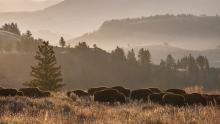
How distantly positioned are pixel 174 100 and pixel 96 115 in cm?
896

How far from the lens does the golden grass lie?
1563cm

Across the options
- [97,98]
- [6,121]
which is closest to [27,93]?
[97,98]

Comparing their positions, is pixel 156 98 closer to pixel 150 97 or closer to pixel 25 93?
pixel 150 97

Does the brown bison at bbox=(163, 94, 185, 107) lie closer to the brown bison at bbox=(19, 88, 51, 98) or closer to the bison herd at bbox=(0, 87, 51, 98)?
the bison herd at bbox=(0, 87, 51, 98)

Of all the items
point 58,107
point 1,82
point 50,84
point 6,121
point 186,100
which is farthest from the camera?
point 1,82

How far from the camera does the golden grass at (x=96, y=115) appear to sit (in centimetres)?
1563

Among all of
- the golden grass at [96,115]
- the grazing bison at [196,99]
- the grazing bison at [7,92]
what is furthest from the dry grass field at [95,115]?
the grazing bison at [7,92]

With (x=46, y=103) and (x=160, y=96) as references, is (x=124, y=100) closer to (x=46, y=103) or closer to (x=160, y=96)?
(x=160, y=96)

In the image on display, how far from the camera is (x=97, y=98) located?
94.0ft

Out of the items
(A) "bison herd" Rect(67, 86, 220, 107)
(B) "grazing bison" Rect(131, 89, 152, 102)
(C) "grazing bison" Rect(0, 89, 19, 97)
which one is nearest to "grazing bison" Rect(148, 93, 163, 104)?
(A) "bison herd" Rect(67, 86, 220, 107)

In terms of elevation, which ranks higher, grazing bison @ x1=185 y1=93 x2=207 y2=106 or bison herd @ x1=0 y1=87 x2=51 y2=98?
bison herd @ x1=0 y1=87 x2=51 y2=98

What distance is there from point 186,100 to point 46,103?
8753 millimetres

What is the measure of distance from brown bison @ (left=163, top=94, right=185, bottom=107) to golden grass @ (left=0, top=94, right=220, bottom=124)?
2630 millimetres

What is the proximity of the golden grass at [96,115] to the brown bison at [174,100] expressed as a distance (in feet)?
8.63
